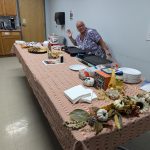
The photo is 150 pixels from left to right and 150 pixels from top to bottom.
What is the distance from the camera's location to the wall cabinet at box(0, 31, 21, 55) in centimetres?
479

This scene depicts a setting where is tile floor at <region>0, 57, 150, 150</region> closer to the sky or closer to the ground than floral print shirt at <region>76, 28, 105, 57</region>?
closer to the ground

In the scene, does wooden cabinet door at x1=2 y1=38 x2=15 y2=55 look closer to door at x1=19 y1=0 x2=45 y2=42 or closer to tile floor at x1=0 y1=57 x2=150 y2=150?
door at x1=19 y1=0 x2=45 y2=42

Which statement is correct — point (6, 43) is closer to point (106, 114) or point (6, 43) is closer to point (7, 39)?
point (7, 39)

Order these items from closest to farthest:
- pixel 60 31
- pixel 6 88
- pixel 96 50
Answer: pixel 96 50 < pixel 6 88 < pixel 60 31

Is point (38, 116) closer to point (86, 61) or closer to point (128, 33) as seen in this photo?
point (86, 61)

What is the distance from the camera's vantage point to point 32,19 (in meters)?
5.41

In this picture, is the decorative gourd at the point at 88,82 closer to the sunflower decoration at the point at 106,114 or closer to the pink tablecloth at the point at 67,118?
the pink tablecloth at the point at 67,118

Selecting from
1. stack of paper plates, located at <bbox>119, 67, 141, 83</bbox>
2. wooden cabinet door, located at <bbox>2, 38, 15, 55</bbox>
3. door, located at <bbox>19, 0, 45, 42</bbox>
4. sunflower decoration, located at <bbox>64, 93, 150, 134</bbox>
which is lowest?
wooden cabinet door, located at <bbox>2, 38, 15, 55</bbox>

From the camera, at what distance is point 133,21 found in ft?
7.34

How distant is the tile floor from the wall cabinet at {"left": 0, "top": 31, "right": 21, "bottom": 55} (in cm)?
220

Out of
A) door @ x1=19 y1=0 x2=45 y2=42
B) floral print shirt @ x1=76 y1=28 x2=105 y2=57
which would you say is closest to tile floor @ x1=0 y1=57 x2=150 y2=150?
floral print shirt @ x1=76 y1=28 x2=105 y2=57

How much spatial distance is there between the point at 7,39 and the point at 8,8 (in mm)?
902

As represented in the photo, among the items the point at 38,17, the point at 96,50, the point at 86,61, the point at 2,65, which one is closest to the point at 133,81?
the point at 86,61

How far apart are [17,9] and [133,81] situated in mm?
4923
